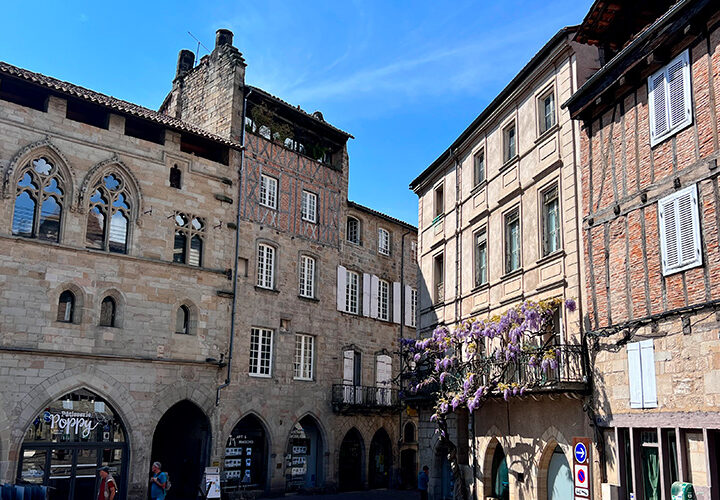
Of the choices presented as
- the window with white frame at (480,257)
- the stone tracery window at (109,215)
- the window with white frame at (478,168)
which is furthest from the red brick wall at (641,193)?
the stone tracery window at (109,215)

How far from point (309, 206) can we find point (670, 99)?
18.1 m

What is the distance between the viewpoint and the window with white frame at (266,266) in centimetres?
2631

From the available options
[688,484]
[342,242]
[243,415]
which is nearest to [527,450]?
[688,484]

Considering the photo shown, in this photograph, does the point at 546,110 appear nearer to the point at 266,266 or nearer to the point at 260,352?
the point at 266,266

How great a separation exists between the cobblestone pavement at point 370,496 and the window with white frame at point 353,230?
32.9 ft

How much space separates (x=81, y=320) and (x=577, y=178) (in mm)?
14130

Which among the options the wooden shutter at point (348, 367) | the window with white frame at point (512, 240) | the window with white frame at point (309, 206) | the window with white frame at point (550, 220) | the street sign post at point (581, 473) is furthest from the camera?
the wooden shutter at point (348, 367)

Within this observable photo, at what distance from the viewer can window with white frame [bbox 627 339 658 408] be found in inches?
476

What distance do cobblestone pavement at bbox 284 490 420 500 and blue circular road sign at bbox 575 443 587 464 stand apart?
613 inches

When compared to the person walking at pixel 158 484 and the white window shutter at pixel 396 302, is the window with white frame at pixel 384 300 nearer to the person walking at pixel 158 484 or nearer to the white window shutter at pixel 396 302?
the white window shutter at pixel 396 302

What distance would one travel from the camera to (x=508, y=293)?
1758 centimetres

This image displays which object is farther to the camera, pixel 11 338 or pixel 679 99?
pixel 11 338

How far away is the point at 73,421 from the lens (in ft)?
68.1

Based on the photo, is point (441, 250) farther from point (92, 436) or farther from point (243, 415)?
point (92, 436)
